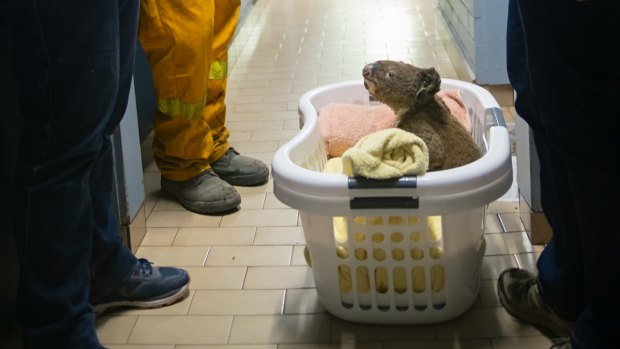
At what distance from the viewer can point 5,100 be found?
136 centimetres

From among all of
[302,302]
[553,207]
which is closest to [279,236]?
[302,302]

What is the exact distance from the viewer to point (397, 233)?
4.69ft

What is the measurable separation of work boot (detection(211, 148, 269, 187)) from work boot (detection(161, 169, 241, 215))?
4.4 inches

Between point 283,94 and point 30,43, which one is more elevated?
point 30,43

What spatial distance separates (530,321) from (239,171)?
1.00m

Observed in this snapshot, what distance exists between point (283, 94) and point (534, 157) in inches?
61.2

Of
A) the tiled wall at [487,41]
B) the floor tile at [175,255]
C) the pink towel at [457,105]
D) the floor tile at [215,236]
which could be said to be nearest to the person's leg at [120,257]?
the floor tile at [175,255]

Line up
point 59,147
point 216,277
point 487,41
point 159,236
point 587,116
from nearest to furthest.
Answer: point 587,116 < point 59,147 < point 216,277 < point 159,236 < point 487,41

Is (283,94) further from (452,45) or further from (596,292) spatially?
(596,292)

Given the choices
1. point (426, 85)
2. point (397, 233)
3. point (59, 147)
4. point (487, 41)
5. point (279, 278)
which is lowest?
point (487, 41)

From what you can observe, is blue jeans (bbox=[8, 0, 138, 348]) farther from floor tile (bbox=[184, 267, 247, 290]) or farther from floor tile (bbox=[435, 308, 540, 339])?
floor tile (bbox=[435, 308, 540, 339])

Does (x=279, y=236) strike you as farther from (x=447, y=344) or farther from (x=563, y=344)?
(x=563, y=344)

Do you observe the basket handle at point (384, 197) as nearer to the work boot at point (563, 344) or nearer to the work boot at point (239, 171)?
the work boot at point (563, 344)

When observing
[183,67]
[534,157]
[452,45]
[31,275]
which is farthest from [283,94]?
[31,275]
